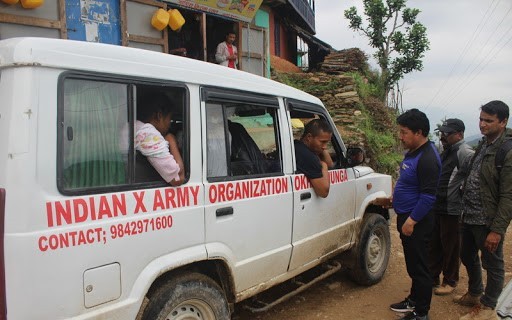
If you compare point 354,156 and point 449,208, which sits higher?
point 354,156

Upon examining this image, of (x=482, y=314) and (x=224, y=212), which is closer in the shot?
(x=224, y=212)

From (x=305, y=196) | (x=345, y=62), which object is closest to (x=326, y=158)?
(x=305, y=196)

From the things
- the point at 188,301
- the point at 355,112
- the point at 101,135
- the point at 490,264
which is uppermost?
the point at 355,112

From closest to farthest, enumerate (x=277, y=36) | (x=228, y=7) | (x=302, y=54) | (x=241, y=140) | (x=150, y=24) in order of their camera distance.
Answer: (x=241, y=140), (x=150, y=24), (x=228, y=7), (x=277, y=36), (x=302, y=54)

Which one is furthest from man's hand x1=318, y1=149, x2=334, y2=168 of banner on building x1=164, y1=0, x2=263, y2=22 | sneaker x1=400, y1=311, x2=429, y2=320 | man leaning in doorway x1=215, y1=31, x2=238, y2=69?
man leaning in doorway x1=215, y1=31, x2=238, y2=69

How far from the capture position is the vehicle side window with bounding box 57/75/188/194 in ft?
6.63

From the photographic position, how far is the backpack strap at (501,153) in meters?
3.34

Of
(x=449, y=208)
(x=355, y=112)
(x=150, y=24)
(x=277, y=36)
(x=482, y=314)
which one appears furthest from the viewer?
(x=277, y=36)

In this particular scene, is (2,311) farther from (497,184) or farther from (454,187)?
(454,187)

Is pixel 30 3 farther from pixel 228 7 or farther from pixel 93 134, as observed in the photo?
pixel 93 134

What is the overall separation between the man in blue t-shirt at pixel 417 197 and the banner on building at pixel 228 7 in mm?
5832

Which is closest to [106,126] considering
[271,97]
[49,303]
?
[49,303]

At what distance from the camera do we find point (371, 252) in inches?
189

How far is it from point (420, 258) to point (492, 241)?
0.59 m
